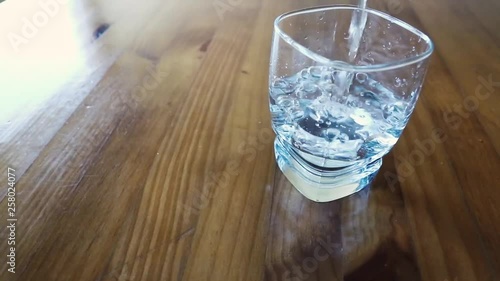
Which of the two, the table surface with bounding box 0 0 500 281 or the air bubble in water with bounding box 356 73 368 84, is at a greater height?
the air bubble in water with bounding box 356 73 368 84

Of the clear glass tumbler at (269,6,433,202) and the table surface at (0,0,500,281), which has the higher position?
the clear glass tumbler at (269,6,433,202)

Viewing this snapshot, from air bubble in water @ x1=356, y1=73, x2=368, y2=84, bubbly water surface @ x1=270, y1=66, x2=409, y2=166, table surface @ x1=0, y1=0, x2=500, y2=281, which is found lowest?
table surface @ x1=0, y1=0, x2=500, y2=281

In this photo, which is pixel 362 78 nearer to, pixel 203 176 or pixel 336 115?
pixel 336 115

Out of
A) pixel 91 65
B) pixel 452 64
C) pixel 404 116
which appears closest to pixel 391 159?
pixel 404 116

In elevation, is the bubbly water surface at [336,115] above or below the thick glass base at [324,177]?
above

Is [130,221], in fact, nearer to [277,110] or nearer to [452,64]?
[277,110]

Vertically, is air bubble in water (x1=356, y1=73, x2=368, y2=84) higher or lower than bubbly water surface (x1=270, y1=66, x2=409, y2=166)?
higher

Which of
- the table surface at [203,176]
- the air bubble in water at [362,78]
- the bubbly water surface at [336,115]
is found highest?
the air bubble in water at [362,78]
